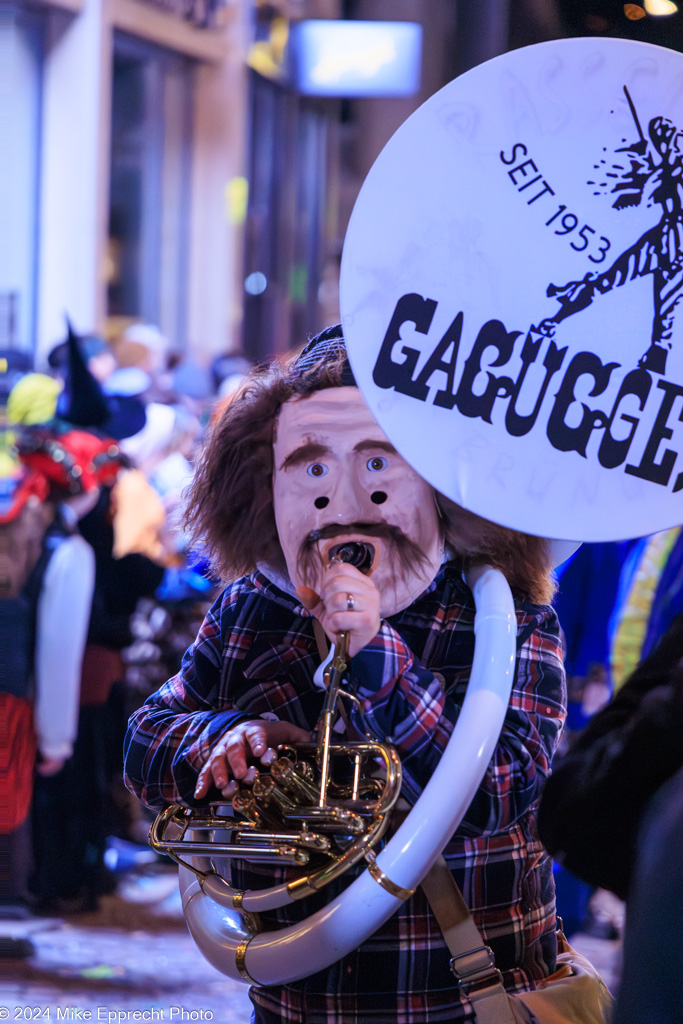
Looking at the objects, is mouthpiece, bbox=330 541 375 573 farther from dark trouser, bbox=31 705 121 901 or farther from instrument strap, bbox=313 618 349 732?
dark trouser, bbox=31 705 121 901

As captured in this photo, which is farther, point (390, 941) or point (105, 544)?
point (105, 544)

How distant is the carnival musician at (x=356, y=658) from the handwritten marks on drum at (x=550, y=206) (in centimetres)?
26

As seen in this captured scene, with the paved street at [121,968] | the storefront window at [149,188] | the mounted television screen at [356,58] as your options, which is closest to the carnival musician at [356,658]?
the paved street at [121,968]

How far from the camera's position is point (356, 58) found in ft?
14.2

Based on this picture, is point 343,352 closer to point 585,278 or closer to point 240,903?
point 585,278

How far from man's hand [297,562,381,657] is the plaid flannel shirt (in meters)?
0.02

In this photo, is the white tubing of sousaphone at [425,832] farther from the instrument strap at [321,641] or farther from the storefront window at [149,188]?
the storefront window at [149,188]

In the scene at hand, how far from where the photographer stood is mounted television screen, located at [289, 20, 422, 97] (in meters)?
3.61

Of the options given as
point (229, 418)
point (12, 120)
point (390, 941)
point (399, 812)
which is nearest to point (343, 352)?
point (229, 418)

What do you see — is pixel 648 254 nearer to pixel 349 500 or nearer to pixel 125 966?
pixel 349 500

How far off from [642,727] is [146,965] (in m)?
2.41

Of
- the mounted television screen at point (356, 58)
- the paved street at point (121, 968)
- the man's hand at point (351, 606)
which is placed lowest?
the paved street at point (121, 968)

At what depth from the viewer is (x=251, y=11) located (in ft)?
22.8

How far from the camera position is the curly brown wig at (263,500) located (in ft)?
3.72
